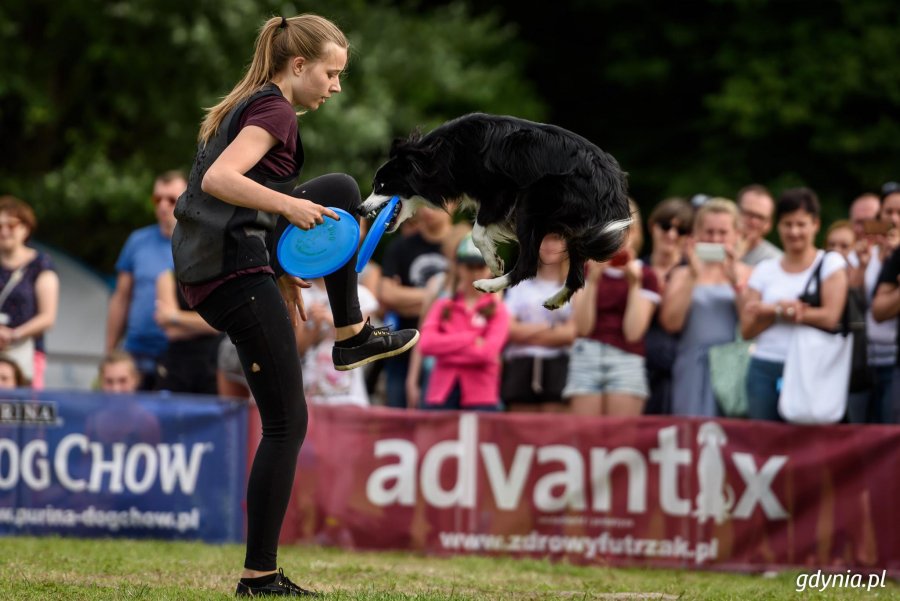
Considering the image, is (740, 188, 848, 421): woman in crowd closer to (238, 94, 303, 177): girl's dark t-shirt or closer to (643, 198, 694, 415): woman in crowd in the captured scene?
(643, 198, 694, 415): woman in crowd

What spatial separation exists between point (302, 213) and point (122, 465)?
4.15 m

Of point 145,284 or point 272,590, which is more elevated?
point 145,284

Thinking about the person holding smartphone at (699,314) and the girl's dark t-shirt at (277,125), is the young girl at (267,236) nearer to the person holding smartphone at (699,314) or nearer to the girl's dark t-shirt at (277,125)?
the girl's dark t-shirt at (277,125)

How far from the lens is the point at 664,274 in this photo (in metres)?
9.00

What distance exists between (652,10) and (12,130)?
10.2 meters

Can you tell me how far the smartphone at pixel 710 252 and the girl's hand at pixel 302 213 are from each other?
→ 425 centimetres

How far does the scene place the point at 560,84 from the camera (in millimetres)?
22703

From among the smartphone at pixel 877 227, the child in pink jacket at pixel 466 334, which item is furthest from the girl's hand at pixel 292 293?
the smartphone at pixel 877 227

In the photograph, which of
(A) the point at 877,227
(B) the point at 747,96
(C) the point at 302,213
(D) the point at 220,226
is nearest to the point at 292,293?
(D) the point at 220,226

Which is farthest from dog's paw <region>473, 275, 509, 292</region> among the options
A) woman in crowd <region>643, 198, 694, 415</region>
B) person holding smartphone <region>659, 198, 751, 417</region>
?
woman in crowd <region>643, 198, 694, 415</region>

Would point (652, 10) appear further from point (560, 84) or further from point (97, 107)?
point (97, 107)

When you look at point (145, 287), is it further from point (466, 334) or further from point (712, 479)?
point (712, 479)

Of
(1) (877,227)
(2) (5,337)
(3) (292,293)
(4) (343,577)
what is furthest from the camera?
(2) (5,337)

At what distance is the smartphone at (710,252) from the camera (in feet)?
28.0
